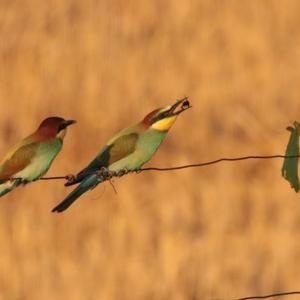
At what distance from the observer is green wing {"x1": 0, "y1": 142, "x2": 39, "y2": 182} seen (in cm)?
439

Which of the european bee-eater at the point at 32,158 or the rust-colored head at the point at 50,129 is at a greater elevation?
the rust-colored head at the point at 50,129

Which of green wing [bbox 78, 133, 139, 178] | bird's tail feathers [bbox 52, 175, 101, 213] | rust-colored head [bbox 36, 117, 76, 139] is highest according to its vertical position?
rust-colored head [bbox 36, 117, 76, 139]

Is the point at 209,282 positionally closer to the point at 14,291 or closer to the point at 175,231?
the point at 175,231

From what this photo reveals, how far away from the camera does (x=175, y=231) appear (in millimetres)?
6004

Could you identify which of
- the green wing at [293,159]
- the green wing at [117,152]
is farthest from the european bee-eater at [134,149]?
the green wing at [293,159]

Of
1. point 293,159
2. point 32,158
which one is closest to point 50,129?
point 32,158

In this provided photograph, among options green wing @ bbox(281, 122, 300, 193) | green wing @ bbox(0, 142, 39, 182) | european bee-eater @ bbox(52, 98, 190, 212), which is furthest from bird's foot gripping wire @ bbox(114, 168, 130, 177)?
green wing @ bbox(281, 122, 300, 193)

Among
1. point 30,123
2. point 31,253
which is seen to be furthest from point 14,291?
point 30,123

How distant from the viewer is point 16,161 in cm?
439

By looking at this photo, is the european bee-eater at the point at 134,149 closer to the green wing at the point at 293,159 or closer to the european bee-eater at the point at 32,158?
the european bee-eater at the point at 32,158

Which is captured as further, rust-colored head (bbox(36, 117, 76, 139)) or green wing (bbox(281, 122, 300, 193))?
green wing (bbox(281, 122, 300, 193))

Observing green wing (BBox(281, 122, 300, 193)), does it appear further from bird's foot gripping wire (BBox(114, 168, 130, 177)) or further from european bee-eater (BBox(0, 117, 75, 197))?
european bee-eater (BBox(0, 117, 75, 197))

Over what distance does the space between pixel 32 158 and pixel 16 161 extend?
0.03m

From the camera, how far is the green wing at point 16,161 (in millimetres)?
4395
